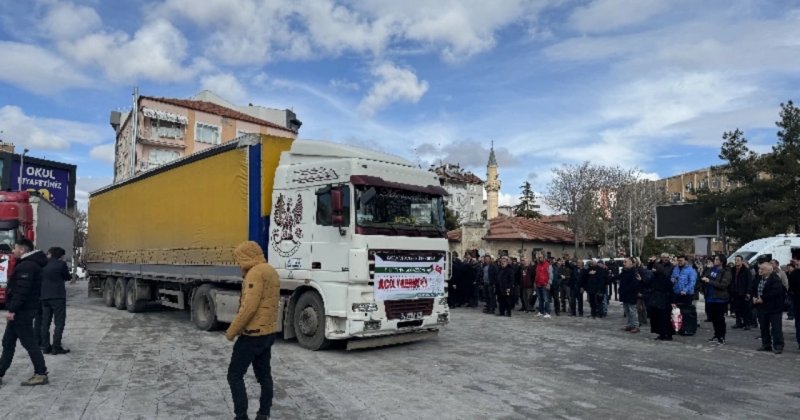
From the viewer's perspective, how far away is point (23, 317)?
682cm

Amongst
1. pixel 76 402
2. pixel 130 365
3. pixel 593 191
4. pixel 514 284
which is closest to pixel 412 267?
pixel 130 365

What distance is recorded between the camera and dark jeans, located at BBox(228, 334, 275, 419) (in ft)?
16.5

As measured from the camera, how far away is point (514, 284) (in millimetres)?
16438

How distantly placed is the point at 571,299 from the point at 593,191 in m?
30.7

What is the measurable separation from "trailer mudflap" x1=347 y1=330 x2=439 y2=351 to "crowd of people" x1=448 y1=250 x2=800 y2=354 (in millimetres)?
5126

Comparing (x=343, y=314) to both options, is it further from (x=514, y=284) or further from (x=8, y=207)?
(x=8, y=207)

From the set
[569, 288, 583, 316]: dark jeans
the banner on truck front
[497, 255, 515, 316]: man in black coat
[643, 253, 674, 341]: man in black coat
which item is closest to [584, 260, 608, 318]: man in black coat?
[569, 288, 583, 316]: dark jeans

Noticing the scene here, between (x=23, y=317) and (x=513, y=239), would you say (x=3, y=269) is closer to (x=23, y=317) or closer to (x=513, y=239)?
(x=23, y=317)

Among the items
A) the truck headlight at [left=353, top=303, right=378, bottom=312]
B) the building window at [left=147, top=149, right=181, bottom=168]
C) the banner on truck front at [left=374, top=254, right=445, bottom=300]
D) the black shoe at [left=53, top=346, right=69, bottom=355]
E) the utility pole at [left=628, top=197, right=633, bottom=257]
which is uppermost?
the building window at [left=147, top=149, right=181, bottom=168]

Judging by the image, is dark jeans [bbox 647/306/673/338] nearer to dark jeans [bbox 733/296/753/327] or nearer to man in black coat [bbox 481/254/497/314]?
dark jeans [bbox 733/296/753/327]

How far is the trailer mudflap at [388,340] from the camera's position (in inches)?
373

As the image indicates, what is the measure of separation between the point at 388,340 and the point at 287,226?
2719 millimetres

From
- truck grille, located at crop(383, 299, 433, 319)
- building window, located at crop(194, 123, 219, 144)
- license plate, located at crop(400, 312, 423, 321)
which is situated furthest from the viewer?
building window, located at crop(194, 123, 219, 144)

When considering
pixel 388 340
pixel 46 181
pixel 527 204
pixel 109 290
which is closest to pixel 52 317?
pixel 388 340
